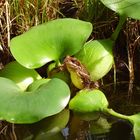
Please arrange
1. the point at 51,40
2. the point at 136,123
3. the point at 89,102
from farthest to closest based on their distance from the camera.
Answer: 1. the point at 51,40
2. the point at 89,102
3. the point at 136,123

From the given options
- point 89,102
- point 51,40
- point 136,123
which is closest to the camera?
point 136,123

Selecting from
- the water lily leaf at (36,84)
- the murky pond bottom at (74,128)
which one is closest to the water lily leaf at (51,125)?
the murky pond bottom at (74,128)

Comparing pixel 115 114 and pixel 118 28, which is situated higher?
pixel 118 28

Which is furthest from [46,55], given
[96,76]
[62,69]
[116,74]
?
[116,74]

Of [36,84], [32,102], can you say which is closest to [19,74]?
[36,84]

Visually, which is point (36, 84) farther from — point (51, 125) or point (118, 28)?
point (118, 28)

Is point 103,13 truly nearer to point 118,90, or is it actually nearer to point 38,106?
point 118,90

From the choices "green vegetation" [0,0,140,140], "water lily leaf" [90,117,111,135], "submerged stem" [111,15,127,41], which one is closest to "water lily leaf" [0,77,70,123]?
"green vegetation" [0,0,140,140]
